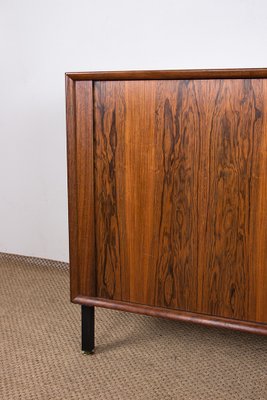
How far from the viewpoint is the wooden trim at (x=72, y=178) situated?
1.31m

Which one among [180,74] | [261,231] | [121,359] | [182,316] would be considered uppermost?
[180,74]

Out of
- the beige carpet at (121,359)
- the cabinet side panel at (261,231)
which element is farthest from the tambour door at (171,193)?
the beige carpet at (121,359)

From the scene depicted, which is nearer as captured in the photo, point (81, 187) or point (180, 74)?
point (180, 74)

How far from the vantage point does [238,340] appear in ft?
5.02

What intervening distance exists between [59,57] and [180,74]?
94 centimetres

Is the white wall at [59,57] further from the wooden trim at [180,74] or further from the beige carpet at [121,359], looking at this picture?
the wooden trim at [180,74]

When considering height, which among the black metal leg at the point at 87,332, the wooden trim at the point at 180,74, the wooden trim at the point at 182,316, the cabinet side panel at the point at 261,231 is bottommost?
the black metal leg at the point at 87,332

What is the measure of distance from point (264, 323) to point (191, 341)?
1.10 feet

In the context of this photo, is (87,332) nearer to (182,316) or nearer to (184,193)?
(182,316)

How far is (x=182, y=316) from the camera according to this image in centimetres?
131

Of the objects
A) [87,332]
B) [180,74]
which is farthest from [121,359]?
[180,74]

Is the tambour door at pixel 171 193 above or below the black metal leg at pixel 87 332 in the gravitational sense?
above

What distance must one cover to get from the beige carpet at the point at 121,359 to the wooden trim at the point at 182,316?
0.16 metres

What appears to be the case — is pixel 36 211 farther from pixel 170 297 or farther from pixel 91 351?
pixel 170 297
